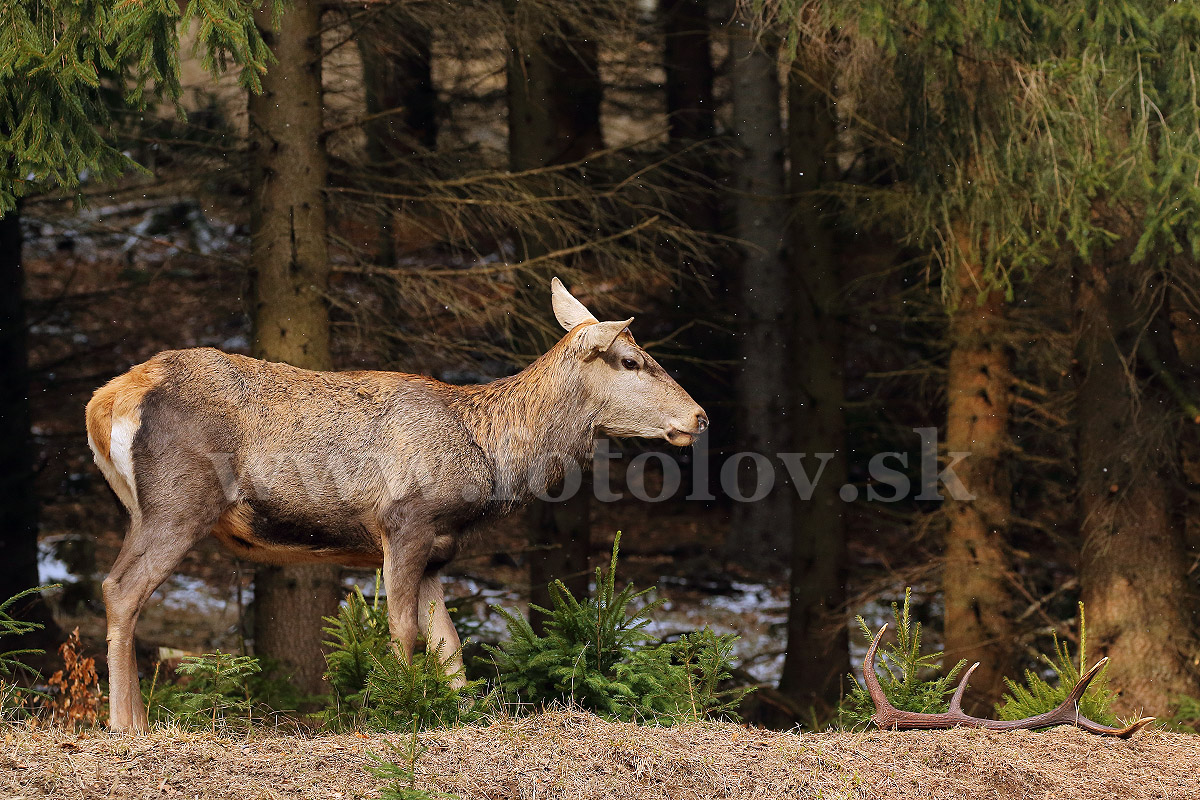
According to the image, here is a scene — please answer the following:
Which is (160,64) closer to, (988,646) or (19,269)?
(19,269)

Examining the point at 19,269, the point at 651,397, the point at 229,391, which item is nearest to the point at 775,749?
the point at 651,397

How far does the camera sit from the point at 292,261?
9.10 metres

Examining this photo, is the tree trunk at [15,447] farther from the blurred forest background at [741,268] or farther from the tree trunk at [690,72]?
the tree trunk at [690,72]

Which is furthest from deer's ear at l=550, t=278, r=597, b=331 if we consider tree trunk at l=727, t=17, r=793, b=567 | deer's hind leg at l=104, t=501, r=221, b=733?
tree trunk at l=727, t=17, r=793, b=567

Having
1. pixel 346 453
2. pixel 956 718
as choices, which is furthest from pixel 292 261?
pixel 956 718

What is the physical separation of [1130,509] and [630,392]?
5.43 meters

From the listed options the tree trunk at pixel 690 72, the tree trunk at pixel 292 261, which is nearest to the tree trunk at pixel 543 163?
the tree trunk at pixel 292 261

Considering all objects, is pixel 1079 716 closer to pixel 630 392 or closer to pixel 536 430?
pixel 630 392

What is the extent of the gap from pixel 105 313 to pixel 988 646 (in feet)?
39.2

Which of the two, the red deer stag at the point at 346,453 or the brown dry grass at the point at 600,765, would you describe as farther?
Result: the red deer stag at the point at 346,453

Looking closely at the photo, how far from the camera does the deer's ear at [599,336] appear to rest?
6.13 meters

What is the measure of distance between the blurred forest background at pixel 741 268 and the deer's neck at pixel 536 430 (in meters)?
2.32

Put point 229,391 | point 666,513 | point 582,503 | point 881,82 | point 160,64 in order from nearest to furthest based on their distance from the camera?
point 229,391
point 160,64
point 881,82
point 582,503
point 666,513

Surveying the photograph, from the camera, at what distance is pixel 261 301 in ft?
29.9
